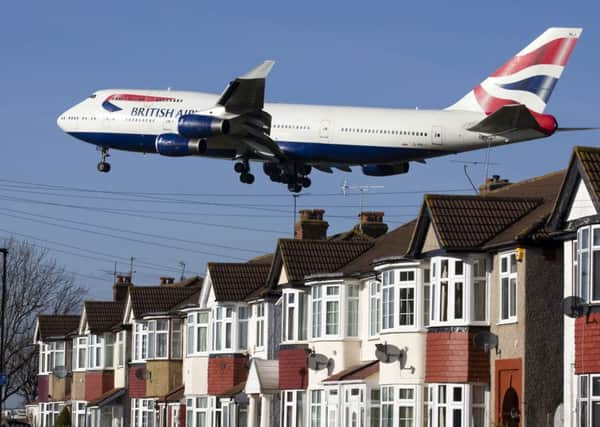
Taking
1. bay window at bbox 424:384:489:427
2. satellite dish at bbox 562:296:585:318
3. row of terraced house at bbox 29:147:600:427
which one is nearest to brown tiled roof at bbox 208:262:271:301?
row of terraced house at bbox 29:147:600:427

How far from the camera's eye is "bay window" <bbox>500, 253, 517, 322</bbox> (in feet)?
124

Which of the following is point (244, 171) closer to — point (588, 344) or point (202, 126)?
point (202, 126)

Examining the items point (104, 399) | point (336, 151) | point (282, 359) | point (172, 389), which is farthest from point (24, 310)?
point (282, 359)

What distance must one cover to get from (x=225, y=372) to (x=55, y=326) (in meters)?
34.0

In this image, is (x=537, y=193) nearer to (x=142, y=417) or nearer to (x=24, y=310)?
(x=142, y=417)

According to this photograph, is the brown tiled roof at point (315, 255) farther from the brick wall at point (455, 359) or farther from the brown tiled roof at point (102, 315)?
the brown tiled roof at point (102, 315)

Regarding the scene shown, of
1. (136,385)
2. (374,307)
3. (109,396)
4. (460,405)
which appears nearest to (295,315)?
Answer: (374,307)

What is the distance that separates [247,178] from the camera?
63.7 m

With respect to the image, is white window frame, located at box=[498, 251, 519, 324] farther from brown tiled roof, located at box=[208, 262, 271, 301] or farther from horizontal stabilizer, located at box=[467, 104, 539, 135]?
brown tiled roof, located at box=[208, 262, 271, 301]

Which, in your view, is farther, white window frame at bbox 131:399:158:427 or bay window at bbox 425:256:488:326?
white window frame at bbox 131:399:158:427

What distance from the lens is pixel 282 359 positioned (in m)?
52.4

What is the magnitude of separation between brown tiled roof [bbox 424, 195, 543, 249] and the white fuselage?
54.0 ft

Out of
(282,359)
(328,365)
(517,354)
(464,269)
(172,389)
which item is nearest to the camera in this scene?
(517,354)

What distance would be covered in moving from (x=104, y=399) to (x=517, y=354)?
40869 mm
